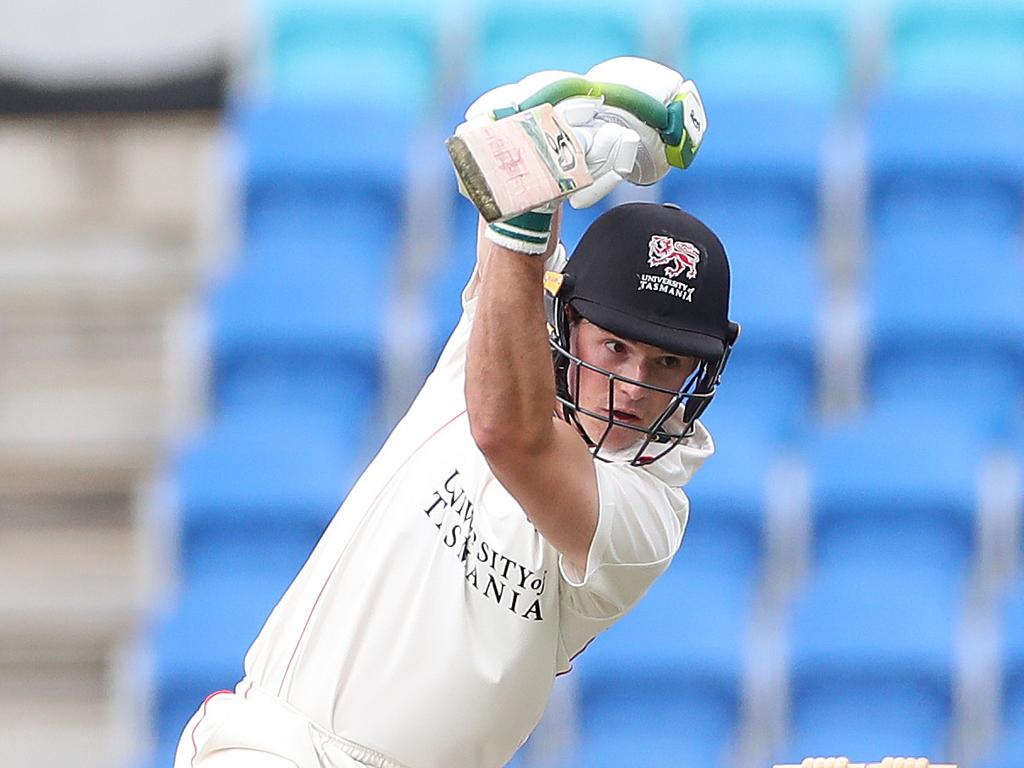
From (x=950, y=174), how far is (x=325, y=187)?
1841 mm

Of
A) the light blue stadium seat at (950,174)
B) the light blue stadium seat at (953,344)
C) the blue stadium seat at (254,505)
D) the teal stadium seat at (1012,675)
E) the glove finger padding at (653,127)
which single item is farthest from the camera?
the light blue stadium seat at (950,174)

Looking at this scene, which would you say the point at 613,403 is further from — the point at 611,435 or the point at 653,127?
the point at 653,127

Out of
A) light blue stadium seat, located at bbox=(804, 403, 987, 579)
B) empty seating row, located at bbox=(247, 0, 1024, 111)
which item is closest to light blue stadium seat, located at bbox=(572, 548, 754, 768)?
light blue stadium seat, located at bbox=(804, 403, 987, 579)

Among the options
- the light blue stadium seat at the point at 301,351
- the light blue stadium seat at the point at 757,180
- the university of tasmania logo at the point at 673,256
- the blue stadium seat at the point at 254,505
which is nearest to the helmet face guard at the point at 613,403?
the university of tasmania logo at the point at 673,256

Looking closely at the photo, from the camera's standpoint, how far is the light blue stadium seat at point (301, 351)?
214 inches

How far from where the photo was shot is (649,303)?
7.67 feet

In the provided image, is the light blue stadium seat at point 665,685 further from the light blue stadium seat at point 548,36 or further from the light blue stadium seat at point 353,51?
the light blue stadium seat at point 353,51

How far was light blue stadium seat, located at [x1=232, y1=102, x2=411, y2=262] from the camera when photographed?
229 inches

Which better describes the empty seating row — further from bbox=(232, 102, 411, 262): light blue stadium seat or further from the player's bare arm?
the player's bare arm

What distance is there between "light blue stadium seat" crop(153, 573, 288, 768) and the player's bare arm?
8.81 feet

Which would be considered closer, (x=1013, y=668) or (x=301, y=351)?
(x=1013, y=668)

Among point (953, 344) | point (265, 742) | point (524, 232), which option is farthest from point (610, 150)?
point (953, 344)

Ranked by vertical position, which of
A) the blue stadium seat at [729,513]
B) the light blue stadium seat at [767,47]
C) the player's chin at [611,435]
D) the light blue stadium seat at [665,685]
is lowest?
the player's chin at [611,435]

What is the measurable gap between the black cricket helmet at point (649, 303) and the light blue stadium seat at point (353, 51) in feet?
12.5
